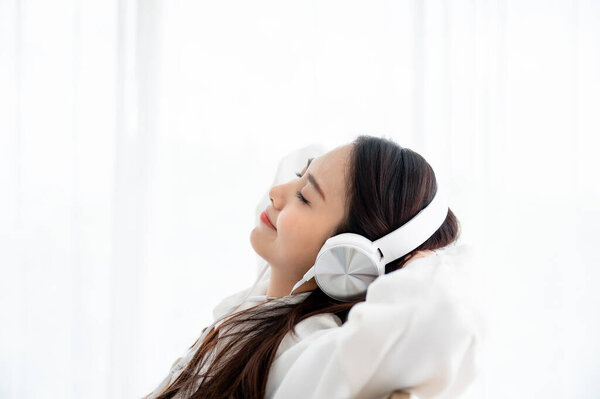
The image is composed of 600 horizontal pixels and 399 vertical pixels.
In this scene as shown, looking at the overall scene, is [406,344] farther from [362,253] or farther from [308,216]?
[308,216]

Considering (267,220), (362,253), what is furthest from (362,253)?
(267,220)

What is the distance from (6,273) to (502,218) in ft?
5.74

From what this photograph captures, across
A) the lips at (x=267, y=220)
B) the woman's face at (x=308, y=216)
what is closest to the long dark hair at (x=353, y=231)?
the woman's face at (x=308, y=216)

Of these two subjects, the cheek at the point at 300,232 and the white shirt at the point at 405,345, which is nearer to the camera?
the white shirt at the point at 405,345

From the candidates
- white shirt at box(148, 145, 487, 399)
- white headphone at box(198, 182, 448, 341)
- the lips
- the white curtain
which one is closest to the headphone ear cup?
white headphone at box(198, 182, 448, 341)

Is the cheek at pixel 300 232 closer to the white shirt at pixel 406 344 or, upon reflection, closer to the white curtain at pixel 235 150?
the white shirt at pixel 406 344

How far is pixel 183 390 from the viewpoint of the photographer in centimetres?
82

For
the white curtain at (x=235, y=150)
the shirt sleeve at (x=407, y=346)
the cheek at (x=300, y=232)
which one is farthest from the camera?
the white curtain at (x=235, y=150)

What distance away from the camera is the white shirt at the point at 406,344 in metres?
0.57

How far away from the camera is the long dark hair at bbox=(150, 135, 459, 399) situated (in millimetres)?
805

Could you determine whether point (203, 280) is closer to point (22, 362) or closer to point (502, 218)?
point (22, 362)

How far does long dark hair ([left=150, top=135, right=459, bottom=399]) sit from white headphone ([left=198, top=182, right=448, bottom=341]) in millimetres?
35

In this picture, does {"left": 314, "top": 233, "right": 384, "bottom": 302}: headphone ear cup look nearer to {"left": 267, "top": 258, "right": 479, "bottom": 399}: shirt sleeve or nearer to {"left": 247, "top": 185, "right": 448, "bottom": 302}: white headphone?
{"left": 247, "top": 185, "right": 448, "bottom": 302}: white headphone

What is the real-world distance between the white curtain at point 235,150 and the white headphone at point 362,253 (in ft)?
2.47
